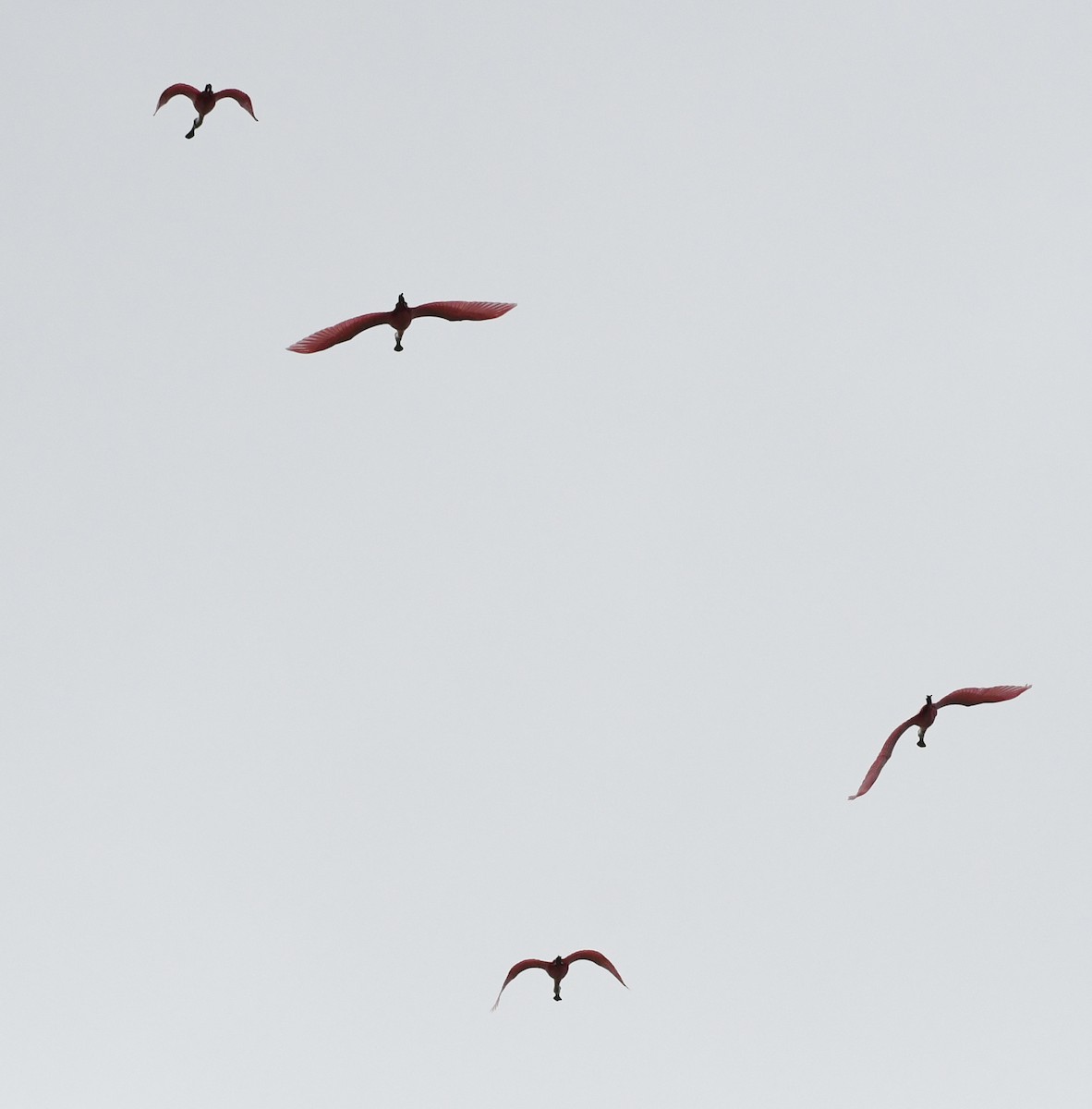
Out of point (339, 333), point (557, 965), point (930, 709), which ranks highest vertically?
point (339, 333)

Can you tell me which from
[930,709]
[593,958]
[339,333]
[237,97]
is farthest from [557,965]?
[237,97]

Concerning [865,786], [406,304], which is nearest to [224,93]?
[406,304]

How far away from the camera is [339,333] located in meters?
30.4

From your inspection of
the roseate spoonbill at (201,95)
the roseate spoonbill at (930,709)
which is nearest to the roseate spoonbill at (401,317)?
the roseate spoonbill at (201,95)

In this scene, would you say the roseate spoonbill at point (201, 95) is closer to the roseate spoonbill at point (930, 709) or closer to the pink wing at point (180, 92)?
the pink wing at point (180, 92)

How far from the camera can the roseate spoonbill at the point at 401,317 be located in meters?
30.1

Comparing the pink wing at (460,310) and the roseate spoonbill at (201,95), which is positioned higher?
the roseate spoonbill at (201,95)

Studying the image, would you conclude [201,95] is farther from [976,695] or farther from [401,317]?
[976,695]

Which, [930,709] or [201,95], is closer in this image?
[930,709]

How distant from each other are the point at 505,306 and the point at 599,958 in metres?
14.4

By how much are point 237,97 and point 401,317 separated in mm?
7722

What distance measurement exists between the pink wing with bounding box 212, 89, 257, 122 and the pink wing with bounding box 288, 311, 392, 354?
6747 mm

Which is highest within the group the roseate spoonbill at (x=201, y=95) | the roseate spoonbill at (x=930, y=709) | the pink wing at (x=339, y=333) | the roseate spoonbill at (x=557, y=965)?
the roseate spoonbill at (x=201, y=95)

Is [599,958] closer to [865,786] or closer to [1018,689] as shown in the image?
[865,786]
